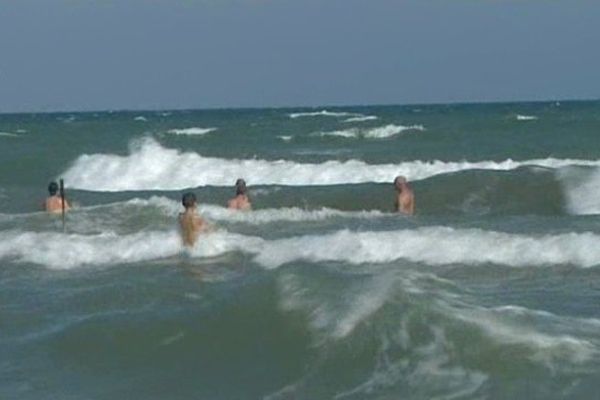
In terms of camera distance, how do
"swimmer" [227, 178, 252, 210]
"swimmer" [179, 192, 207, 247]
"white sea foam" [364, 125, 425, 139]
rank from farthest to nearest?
"white sea foam" [364, 125, 425, 139], "swimmer" [227, 178, 252, 210], "swimmer" [179, 192, 207, 247]

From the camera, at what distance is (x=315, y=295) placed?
10305mm

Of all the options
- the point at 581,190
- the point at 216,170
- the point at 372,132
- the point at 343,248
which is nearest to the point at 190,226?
the point at 343,248

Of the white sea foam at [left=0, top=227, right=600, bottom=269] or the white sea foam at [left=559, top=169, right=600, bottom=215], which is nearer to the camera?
the white sea foam at [left=0, top=227, right=600, bottom=269]

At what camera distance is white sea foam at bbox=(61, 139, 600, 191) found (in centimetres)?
2791

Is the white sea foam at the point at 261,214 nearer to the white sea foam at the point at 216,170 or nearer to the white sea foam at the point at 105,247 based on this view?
the white sea foam at the point at 105,247

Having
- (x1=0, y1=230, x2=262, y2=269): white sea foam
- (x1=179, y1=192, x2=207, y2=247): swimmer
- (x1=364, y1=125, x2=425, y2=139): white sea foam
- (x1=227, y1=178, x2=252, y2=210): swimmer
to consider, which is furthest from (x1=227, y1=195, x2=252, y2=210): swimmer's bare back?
(x1=364, y1=125, x2=425, y2=139): white sea foam

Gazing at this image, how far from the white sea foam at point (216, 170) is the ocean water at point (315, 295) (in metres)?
5.21

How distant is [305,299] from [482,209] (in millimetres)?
10297

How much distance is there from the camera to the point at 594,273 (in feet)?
39.7

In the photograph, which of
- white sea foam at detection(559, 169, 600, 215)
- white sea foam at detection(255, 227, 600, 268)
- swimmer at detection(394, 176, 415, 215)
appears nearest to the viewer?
white sea foam at detection(255, 227, 600, 268)

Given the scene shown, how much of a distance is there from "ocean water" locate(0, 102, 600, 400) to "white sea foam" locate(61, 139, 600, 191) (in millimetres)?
5215

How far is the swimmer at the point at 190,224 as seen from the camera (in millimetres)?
14203

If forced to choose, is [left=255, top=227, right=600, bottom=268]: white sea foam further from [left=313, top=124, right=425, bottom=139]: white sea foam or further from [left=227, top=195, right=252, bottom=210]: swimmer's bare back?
[left=313, top=124, right=425, bottom=139]: white sea foam

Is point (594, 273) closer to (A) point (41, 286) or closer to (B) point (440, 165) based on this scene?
(A) point (41, 286)
